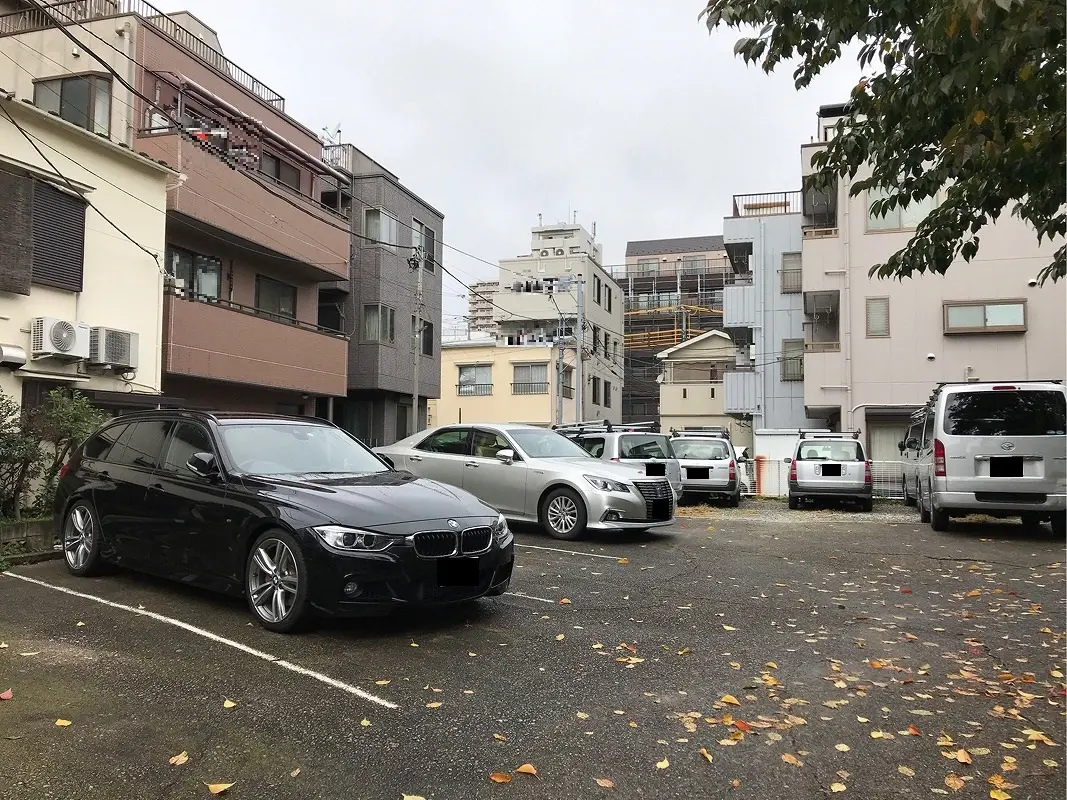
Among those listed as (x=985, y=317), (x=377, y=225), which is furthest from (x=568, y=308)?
(x=985, y=317)

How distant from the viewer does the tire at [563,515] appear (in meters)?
9.95

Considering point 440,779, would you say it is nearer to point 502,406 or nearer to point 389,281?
point 389,281

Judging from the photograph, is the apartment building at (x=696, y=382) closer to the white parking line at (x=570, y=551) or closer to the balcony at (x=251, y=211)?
the balcony at (x=251, y=211)

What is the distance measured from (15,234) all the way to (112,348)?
6.50 feet

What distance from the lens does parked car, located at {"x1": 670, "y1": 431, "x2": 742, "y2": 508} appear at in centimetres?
1695

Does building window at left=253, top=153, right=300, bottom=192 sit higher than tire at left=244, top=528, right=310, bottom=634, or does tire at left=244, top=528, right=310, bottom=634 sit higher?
building window at left=253, top=153, right=300, bottom=192

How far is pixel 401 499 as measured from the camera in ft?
18.6

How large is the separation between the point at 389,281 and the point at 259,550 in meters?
18.6

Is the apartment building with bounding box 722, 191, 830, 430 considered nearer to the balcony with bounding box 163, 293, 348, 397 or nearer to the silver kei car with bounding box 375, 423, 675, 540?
the balcony with bounding box 163, 293, 348, 397

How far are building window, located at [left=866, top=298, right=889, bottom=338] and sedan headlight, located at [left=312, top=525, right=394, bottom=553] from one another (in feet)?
67.1

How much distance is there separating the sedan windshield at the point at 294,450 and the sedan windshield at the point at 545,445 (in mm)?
3770

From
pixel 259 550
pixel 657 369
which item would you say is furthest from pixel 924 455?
pixel 657 369

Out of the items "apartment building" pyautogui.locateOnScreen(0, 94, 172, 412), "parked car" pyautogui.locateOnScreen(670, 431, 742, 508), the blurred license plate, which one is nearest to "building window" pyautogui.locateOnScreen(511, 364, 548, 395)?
"parked car" pyautogui.locateOnScreen(670, 431, 742, 508)

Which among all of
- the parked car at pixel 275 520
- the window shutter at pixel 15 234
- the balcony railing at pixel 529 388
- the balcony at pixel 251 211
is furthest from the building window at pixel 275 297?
the balcony railing at pixel 529 388
